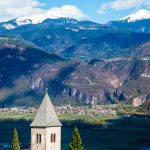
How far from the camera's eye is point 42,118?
2975 inches

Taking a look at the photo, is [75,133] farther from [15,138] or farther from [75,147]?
[15,138]

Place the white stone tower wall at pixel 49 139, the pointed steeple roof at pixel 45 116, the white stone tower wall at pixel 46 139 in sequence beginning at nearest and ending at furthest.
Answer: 1. the white stone tower wall at pixel 46 139
2. the white stone tower wall at pixel 49 139
3. the pointed steeple roof at pixel 45 116

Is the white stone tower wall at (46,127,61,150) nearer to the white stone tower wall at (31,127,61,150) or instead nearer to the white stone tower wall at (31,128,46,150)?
the white stone tower wall at (31,127,61,150)

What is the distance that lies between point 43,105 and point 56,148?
548cm

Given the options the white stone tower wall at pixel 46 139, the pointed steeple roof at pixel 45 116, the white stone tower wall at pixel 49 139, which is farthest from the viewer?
the pointed steeple roof at pixel 45 116

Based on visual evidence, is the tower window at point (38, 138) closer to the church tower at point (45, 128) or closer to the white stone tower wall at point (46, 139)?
the church tower at point (45, 128)

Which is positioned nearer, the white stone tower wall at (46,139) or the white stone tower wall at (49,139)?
the white stone tower wall at (46,139)

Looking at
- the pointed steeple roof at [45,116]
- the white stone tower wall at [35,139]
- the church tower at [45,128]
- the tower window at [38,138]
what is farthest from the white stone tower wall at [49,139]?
the tower window at [38,138]

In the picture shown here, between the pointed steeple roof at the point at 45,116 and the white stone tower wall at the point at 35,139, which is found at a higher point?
the pointed steeple roof at the point at 45,116

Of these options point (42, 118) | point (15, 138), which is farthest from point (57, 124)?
point (15, 138)

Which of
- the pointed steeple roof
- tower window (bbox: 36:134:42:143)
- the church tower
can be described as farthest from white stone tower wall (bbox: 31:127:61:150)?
the pointed steeple roof

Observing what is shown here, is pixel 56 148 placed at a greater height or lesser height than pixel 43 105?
lesser

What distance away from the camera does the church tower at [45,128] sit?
246 feet

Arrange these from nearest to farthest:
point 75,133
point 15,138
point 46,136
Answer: point 46,136, point 75,133, point 15,138
